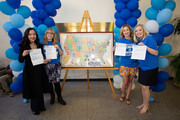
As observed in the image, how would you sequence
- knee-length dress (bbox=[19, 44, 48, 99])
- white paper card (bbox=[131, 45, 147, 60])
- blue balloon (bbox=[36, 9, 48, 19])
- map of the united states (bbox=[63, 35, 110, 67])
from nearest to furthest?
white paper card (bbox=[131, 45, 147, 60]) → knee-length dress (bbox=[19, 44, 48, 99]) → blue balloon (bbox=[36, 9, 48, 19]) → map of the united states (bbox=[63, 35, 110, 67])

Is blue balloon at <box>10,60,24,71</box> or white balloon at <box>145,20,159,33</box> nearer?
white balloon at <box>145,20,159,33</box>

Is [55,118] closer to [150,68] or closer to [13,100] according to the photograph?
[13,100]

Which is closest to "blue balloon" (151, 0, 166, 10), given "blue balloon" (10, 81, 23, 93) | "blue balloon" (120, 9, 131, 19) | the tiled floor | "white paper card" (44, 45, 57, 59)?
"blue balloon" (120, 9, 131, 19)

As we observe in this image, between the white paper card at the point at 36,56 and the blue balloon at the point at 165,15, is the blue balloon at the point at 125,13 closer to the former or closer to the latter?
the blue balloon at the point at 165,15

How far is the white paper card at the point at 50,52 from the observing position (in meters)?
2.05

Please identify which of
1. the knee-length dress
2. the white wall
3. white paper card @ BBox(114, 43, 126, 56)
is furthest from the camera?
the white wall

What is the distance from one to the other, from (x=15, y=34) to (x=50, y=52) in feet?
2.33

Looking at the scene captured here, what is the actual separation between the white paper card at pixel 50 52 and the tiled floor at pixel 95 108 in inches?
41.8

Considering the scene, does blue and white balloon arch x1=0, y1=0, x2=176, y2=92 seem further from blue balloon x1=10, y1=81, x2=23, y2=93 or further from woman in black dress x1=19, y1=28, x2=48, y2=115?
woman in black dress x1=19, y1=28, x2=48, y2=115

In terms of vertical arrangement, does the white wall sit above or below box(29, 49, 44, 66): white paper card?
above

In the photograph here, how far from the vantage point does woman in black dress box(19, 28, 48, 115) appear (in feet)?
6.01

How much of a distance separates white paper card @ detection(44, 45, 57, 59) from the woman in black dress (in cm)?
11

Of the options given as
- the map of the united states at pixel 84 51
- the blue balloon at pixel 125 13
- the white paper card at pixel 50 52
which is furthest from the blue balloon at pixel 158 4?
the white paper card at pixel 50 52

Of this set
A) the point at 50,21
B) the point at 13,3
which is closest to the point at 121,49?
the point at 50,21
